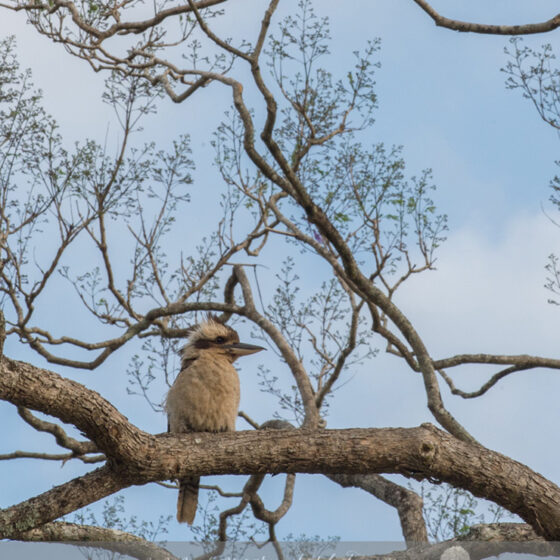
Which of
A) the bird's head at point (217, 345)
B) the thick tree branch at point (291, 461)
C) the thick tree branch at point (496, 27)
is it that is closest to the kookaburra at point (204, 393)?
the bird's head at point (217, 345)

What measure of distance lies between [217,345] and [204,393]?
1.54ft

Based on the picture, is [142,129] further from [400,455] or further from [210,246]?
[400,455]

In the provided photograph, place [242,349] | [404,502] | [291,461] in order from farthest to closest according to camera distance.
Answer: [404,502]
[242,349]
[291,461]

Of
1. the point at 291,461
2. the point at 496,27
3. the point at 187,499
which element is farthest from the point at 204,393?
the point at 496,27

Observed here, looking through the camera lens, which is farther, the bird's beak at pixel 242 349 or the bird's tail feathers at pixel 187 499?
the bird's beak at pixel 242 349

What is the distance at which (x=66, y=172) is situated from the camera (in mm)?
7891

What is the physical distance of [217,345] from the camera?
5949 millimetres

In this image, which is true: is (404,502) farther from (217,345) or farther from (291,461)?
(291,461)

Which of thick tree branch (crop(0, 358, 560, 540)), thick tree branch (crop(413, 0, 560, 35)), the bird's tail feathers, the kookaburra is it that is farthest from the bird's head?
thick tree branch (crop(413, 0, 560, 35))

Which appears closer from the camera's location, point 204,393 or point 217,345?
point 204,393

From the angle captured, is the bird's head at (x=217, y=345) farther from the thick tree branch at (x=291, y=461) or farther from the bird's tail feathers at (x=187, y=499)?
the thick tree branch at (x=291, y=461)

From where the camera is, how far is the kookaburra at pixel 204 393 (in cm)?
556

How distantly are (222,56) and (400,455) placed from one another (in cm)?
457

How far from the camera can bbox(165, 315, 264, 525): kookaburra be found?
5.56 m
